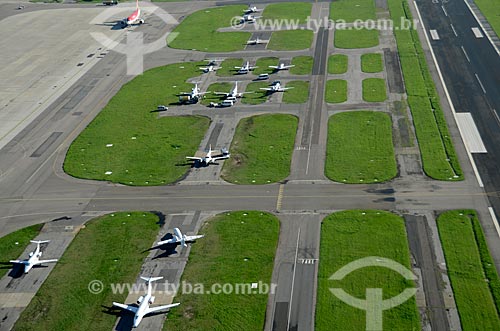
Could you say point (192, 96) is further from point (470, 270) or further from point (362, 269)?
point (470, 270)

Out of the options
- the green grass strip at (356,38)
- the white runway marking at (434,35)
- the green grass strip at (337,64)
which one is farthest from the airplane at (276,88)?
the white runway marking at (434,35)

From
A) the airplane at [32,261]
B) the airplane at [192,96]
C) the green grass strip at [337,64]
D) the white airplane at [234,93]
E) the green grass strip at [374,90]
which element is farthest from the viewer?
the green grass strip at [337,64]

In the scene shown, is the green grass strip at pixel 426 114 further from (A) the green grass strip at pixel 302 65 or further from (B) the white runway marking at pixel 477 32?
(A) the green grass strip at pixel 302 65

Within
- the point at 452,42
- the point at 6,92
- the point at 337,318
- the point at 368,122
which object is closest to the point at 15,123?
the point at 6,92

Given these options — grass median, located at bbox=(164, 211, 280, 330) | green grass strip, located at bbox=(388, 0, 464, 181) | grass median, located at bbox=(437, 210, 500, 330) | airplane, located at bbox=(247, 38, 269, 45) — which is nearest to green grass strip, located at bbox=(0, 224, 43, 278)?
grass median, located at bbox=(164, 211, 280, 330)

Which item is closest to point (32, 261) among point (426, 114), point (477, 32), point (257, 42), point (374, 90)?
point (426, 114)
